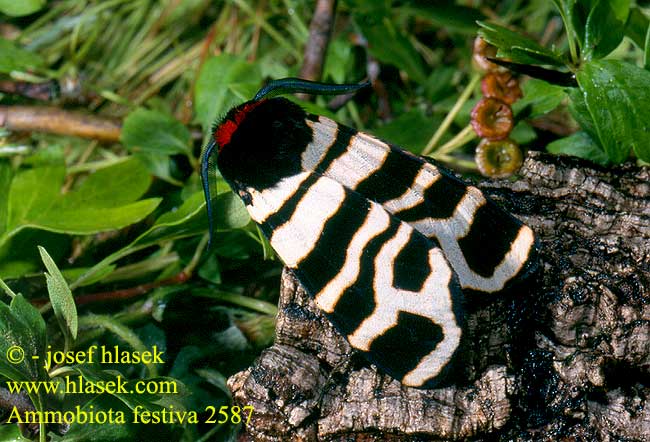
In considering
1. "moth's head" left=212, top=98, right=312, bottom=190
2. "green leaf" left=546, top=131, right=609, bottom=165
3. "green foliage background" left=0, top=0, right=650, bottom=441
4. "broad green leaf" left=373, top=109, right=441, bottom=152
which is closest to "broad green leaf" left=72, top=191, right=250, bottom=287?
"green foliage background" left=0, top=0, right=650, bottom=441

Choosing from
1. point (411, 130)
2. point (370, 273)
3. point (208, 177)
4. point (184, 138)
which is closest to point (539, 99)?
point (411, 130)

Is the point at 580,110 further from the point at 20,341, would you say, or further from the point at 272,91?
the point at 20,341

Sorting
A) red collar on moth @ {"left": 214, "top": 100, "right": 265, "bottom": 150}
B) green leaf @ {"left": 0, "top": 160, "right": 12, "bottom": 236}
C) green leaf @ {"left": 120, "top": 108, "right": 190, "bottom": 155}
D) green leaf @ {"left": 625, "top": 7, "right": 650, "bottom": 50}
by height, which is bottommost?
green leaf @ {"left": 0, "top": 160, "right": 12, "bottom": 236}

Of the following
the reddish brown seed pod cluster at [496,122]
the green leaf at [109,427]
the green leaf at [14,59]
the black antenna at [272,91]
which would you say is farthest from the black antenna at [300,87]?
the green leaf at [14,59]

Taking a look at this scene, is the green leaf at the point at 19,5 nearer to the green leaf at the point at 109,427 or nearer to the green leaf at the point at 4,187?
the green leaf at the point at 4,187

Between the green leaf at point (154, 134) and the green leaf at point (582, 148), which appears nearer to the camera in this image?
the green leaf at point (582, 148)

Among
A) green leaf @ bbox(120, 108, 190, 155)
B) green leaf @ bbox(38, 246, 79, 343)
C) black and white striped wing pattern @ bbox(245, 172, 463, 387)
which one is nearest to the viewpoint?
black and white striped wing pattern @ bbox(245, 172, 463, 387)

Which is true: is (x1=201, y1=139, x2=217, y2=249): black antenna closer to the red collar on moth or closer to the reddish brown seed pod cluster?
the red collar on moth
